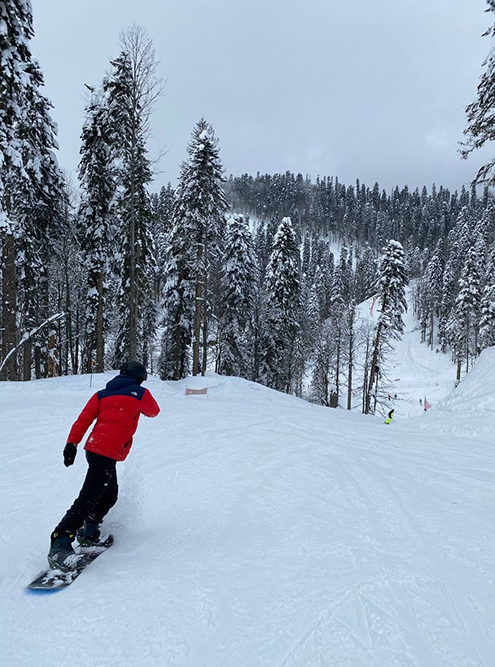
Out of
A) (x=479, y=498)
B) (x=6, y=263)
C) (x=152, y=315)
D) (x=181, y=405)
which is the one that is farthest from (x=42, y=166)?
(x=479, y=498)

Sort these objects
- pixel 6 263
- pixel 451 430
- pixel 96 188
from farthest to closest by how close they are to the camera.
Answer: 1. pixel 96 188
2. pixel 6 263
3. pixel 451 430

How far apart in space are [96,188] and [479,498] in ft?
68.0

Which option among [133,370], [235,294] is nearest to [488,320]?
[235,294]

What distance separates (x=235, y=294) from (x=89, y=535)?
23.3 m

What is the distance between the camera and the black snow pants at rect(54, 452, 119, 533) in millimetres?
3535

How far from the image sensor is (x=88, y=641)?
2.51m

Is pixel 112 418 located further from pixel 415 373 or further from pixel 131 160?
pixel 415 373

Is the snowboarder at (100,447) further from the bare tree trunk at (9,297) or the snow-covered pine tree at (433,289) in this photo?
the snow-covered pine tree at (433,289)

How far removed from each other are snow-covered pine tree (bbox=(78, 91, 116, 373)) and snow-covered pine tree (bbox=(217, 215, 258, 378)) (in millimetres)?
8968

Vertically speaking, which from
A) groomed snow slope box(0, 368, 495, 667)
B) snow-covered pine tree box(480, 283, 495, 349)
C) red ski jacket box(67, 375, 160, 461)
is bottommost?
groomed snow slope box(0, 368, 495, 667)

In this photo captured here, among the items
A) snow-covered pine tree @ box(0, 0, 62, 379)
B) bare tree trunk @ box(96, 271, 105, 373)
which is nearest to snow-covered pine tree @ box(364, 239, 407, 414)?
bare tree trunk @ box(96, 271, 105, 373)

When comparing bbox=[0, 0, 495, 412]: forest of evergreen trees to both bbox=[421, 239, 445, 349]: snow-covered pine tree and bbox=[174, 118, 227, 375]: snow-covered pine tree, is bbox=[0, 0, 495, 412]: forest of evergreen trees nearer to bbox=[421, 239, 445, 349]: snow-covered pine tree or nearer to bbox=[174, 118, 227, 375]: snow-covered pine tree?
bbox=[174, 118, 227, 375]: snow-covered pine tree

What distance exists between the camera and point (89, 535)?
3.80m

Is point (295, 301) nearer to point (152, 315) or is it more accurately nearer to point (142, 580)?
point (152, 315)
